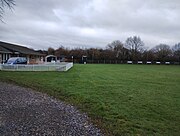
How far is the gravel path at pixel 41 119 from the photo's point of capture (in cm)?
494

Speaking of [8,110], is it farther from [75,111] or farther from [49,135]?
[49,135]

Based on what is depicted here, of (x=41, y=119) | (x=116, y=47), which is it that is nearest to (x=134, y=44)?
(x=116, y=47)

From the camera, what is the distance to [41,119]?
19.4ft

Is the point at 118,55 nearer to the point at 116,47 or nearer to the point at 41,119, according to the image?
the point at 116,47

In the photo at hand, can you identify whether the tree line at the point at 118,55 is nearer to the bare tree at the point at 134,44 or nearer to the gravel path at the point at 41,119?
the bare tree at the point at 134,44

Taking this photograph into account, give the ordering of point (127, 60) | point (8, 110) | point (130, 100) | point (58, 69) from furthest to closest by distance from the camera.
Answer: point (127, 60) → point (58, 69) → point (130, 100) → point (8, 110)

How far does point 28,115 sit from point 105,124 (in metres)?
2.29

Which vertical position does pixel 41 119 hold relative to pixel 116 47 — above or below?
below

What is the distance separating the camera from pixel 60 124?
555 centimetres

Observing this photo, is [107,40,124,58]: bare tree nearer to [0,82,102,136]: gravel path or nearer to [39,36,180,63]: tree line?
[39,36,180,63]: tree line

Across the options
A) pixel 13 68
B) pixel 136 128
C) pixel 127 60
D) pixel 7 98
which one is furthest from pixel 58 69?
pixel 127 60

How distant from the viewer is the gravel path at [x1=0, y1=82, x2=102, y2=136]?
16.2ft

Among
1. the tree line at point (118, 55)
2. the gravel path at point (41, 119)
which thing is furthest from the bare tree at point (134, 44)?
the gravel path at point (41, 119)

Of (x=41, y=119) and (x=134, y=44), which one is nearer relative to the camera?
(x=41, y=119)
